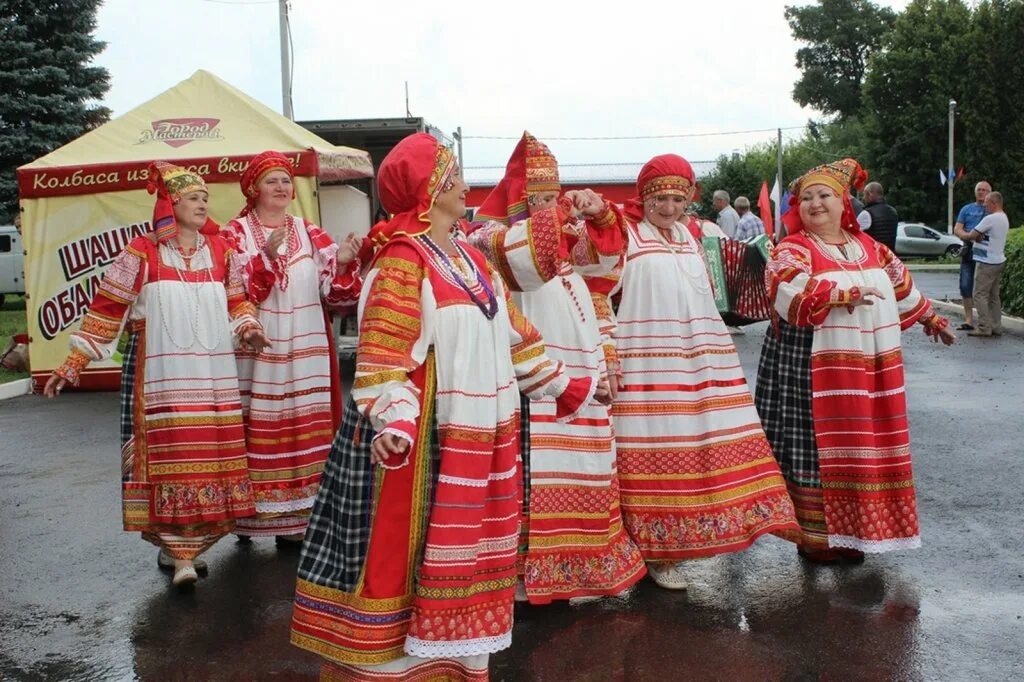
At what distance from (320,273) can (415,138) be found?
90.0 inches

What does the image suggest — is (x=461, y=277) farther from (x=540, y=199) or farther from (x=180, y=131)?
(x=180, y=131)

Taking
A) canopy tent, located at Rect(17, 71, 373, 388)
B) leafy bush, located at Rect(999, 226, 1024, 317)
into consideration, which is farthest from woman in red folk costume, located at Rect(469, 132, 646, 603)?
leafy bush, located at Rect(999, 226, 1024, 317)

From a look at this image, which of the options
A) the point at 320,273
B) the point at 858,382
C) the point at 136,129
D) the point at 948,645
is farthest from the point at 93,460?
the point at 948,645

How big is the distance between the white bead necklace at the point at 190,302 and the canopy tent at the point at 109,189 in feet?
20.6

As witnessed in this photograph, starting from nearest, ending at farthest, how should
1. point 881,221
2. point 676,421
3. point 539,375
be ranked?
1. point 539,375
2. point 676,421
3. point 881,221

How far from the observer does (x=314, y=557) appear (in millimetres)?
3502

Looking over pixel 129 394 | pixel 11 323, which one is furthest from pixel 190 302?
pixel 11 323

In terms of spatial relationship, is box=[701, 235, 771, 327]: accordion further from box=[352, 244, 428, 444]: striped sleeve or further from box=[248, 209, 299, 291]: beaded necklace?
box=[352, 244, 428, 444]: striped sleeve

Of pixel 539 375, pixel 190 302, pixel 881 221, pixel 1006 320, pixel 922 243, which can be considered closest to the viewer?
pixel 539 375

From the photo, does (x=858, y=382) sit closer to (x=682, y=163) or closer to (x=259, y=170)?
(x=682, y=163)

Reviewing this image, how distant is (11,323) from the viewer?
67.1 ft

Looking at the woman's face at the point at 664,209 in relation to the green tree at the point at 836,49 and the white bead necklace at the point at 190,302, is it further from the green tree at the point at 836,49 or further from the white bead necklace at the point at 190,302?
the green tree at the point at 836,49

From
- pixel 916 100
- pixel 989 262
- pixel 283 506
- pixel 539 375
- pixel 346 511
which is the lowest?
pixel 283 506

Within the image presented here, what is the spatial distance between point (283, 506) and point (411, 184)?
2662mm
